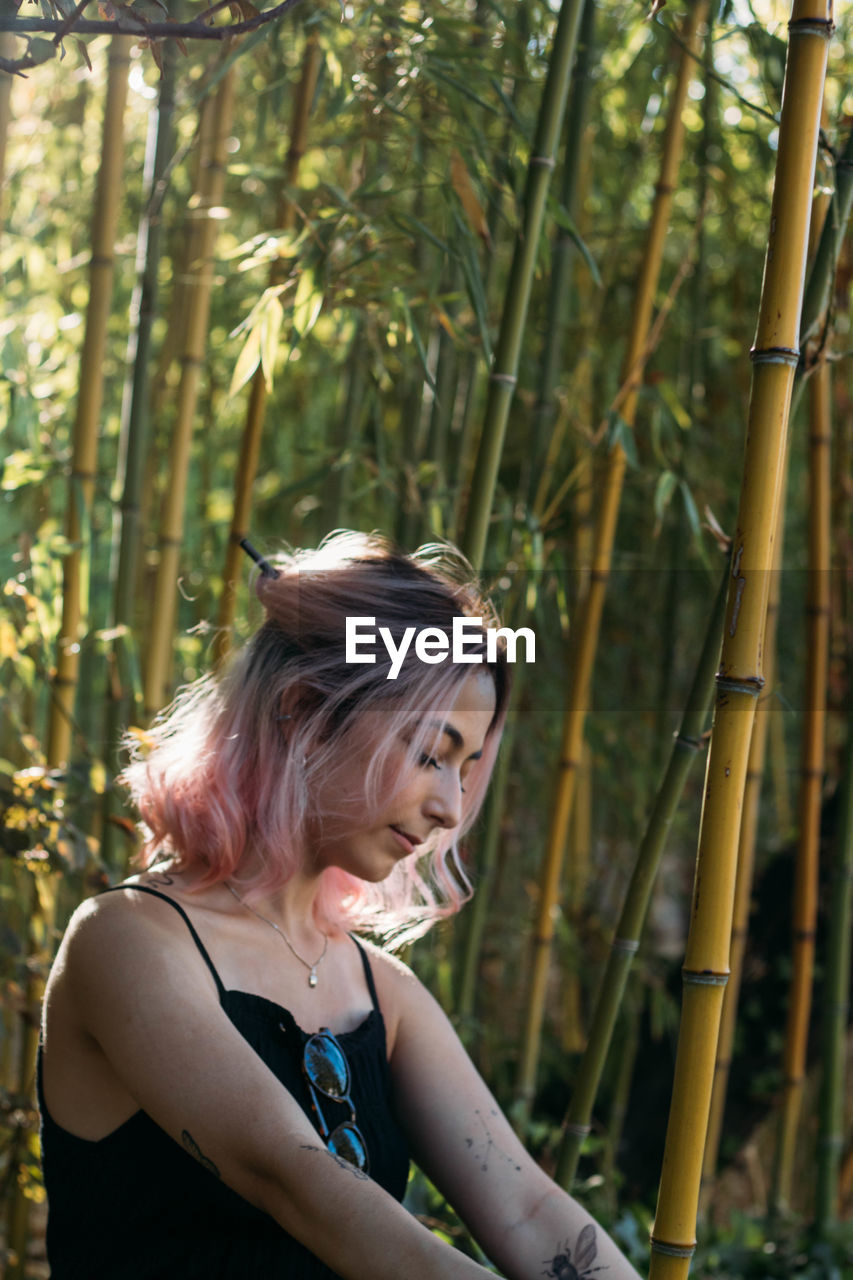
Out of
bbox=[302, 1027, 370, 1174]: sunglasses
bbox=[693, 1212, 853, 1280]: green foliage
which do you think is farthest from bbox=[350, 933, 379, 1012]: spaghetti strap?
bbox=[693, 1212, 853, 1280]: green foliage

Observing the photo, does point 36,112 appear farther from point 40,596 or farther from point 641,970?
point 641,970

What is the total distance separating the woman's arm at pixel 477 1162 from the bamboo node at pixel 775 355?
82cm

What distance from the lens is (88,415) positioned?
1789 mm

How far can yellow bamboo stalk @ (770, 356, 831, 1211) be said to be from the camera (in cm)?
214

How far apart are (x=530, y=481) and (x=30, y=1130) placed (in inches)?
46.2

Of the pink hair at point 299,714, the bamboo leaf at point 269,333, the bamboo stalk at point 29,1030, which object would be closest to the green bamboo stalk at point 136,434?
the bamboo stalk at point 29,1030

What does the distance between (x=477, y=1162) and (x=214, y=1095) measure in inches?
15.3

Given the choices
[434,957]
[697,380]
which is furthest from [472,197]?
[434,957]

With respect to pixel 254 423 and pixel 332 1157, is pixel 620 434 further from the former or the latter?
pixel 332 1157

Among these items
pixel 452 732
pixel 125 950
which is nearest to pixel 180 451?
pixel 452 732

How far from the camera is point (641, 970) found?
2.73 meters

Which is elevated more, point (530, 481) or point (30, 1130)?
point (530, 481)

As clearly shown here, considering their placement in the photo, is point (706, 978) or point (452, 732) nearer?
point (706, 978)

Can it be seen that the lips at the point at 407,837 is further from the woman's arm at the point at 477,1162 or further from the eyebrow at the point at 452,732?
the woman's arm at the point at 477,1162
